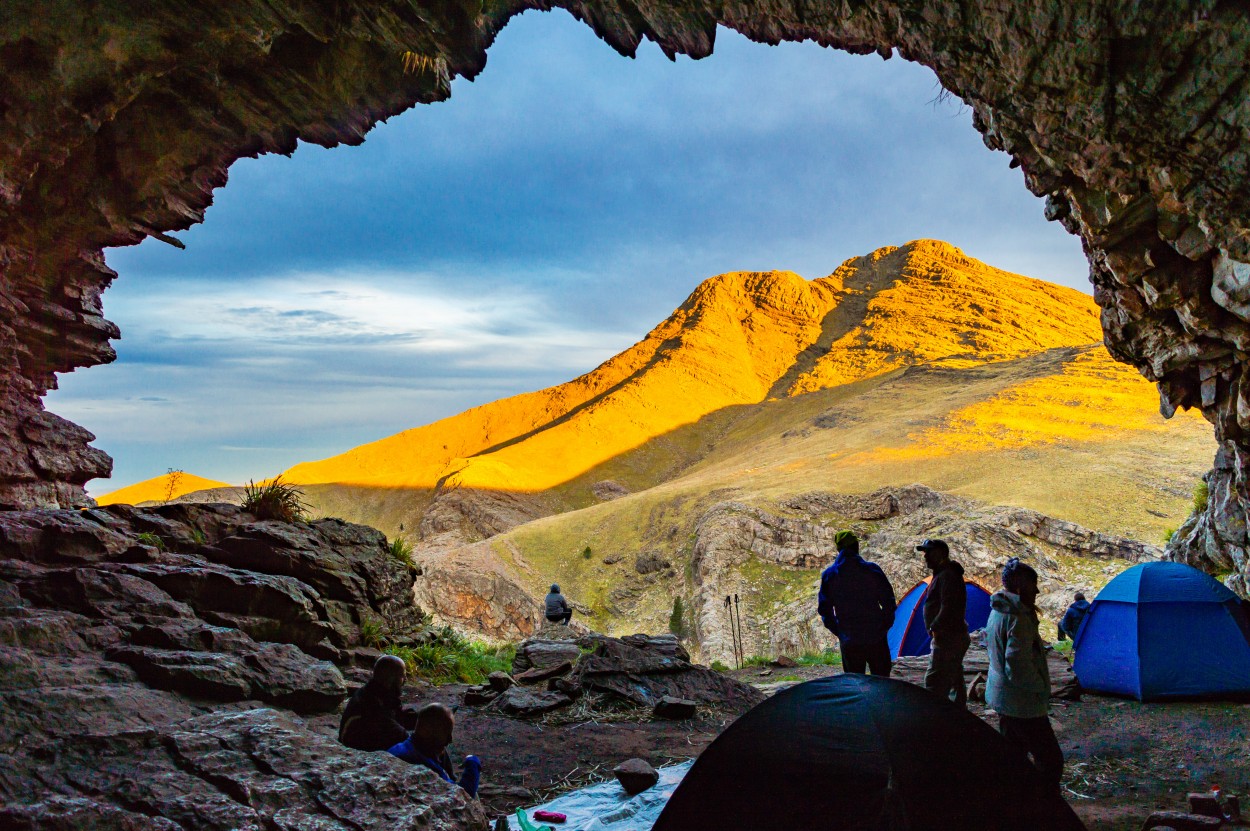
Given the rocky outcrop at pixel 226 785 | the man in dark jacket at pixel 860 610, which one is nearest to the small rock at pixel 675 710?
the man in dark jacket at pixel 860 610

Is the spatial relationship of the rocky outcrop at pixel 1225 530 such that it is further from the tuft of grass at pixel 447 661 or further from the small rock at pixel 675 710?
the tuft of grass at pixel 447 661

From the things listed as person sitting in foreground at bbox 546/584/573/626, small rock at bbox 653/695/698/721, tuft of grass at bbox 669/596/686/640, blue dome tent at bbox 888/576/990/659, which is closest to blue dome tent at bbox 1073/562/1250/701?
blue dome tent at bbox 888/576/990/659

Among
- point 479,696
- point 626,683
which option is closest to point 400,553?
point 479,696

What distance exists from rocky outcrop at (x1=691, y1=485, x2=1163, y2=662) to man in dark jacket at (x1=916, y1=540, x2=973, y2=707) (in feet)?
82.4

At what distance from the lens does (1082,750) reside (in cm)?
798

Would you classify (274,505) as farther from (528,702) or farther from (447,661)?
(528,702)

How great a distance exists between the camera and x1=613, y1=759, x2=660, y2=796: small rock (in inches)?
273

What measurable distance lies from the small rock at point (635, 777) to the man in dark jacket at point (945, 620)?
3118 mm

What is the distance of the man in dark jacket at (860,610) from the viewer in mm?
7457

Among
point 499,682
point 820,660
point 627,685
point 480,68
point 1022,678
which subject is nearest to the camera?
point 1022,678

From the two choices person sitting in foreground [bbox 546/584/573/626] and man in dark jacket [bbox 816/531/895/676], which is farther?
person sitting in foreground [bbox 546/584/573/626]

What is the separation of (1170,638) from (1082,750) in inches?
130

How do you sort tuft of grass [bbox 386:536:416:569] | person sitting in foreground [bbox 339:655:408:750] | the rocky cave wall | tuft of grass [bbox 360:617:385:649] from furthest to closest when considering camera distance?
tuft of grass [bbox 386:536:416:569] → tuft of grass [bbox 360:617:385:649] → the rocky cave wall → person sitting in foreground [bbox 339:655:408:750]

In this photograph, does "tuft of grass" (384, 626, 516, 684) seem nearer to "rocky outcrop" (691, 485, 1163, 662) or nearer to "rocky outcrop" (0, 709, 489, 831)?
"rocky outcrop" (0, 709, 489, 831)
